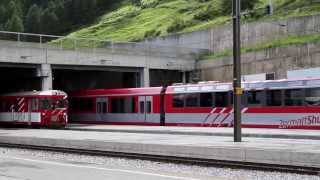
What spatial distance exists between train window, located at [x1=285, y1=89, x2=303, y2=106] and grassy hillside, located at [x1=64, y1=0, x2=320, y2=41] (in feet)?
73.2

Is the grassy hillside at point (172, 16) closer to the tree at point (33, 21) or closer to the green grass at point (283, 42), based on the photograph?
the green grass at point (283, 42)

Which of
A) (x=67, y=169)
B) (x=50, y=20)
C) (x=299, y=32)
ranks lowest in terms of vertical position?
(x=67, y=169)

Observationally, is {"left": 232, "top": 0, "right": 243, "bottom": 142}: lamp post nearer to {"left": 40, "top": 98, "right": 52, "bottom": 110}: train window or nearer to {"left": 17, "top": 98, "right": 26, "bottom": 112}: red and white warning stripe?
{"left": 40, "top": 98, "right": 52, "bottom": 110}: train window

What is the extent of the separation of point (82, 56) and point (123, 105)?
589 centimetres

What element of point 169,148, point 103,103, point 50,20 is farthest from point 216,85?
point 50,20

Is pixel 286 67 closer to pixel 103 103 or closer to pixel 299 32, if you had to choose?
pixel 299 32

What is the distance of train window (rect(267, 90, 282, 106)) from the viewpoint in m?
34.5

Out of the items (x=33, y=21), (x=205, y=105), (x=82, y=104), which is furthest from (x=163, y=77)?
(x=33, y=21)

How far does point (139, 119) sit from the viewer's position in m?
45.2

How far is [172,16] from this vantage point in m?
93.2

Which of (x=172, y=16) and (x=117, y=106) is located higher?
(x=172, y=16)

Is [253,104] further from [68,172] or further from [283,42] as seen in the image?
[68,172]

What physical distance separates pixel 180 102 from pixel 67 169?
23408 mm

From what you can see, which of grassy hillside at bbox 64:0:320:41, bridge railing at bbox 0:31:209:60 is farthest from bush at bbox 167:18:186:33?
bridge railing at bbox 0:31:209:60
